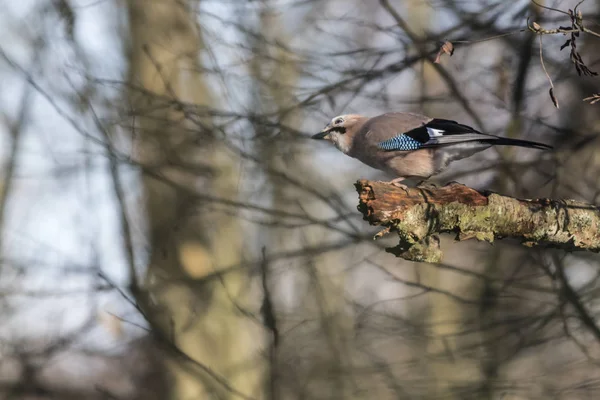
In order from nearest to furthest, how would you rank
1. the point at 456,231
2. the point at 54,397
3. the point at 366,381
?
the point at 456,231, the point at 366,381, the point at 54,397

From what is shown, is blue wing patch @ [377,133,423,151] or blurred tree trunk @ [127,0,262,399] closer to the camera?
blue wing patch @ [377,133,423,151]

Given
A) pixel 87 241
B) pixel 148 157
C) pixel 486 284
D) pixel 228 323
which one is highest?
pixel 148 157

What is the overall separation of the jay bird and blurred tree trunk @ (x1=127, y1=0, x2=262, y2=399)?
8.02 ft

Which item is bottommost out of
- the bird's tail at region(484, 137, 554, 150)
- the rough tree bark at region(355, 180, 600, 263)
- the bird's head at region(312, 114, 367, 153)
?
the rough tree bark at region(355, 180, 600, 263)

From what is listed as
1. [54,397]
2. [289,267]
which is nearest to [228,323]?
[289,267]

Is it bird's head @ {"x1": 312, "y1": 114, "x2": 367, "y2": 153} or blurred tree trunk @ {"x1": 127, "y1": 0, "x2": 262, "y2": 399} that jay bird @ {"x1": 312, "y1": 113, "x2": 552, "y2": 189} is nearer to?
bird's head @ {"x1": 312, "y1": 114, "x2": 367, "y2": 153}

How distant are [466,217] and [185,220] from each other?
389cm

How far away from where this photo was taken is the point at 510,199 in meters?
3.46

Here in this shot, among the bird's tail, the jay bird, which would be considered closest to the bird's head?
the jay bird

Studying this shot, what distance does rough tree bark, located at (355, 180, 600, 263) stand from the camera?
313cm

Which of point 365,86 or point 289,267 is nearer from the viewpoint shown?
point 365,86

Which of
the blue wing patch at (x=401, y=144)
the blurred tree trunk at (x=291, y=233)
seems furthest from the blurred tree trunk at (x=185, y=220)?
the blue wing patch at (x=401, y=144)

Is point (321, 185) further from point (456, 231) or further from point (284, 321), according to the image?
→ point (456, 231)

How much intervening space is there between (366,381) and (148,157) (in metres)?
4.73
